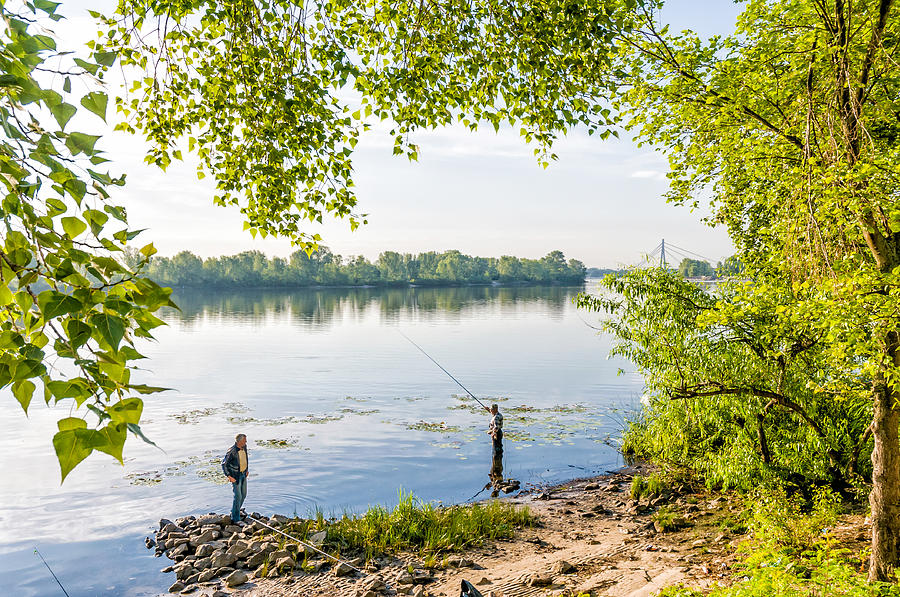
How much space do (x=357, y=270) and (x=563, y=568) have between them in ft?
517

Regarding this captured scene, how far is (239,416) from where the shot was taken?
79.2ft

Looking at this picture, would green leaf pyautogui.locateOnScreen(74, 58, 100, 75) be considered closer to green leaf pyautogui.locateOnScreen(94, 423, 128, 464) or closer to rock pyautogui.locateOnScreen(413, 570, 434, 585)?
green leaf pyautogui.locateOnScreen(94, 423, 128, 464)

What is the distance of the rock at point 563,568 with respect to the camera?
9.23 m

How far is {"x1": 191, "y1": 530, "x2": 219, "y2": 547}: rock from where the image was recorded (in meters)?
12.0

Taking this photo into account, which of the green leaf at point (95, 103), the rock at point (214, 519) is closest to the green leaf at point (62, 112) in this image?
the green leaf at point (95, 103)

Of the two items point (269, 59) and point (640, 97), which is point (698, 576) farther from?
point (269, 59)

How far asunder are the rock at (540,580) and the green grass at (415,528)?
2.32 m

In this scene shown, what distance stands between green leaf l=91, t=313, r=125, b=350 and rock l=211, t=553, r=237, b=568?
1077cm

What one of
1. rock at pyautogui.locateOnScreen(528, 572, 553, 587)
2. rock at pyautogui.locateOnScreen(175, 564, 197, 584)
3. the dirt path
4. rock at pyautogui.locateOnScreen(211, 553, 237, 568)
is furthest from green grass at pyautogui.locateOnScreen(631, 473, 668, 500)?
rock at pyautogui.locateOnScreen(175, 564, 197, 584)

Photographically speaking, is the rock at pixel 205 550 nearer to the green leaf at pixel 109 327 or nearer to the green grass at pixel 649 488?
the green grass at pixel 649 488

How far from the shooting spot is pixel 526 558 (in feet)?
35.3

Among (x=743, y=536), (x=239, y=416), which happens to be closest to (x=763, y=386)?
(x=743, y=536)

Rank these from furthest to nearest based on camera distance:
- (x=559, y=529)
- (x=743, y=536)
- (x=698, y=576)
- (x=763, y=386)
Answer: (x=559, y=529)
(x=763, y=386)
(x=743, y=536)
(x=698, y=576)

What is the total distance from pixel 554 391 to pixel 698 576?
2082 cm
